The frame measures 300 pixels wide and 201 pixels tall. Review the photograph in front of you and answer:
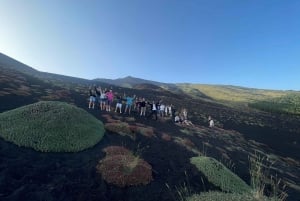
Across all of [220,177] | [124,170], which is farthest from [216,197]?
[124,170]

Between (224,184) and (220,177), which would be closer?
(224,184)

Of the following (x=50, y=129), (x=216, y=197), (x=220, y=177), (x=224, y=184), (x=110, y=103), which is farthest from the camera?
(x=110, y=103)

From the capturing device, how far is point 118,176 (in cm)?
1451

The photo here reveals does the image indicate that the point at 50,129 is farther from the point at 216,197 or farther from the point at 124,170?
the point at 216,197

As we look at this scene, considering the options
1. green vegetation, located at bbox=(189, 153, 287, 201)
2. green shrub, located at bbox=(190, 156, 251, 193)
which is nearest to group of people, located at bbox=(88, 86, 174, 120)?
green vegetation, located at bbox=(189, 153, 287, 201)

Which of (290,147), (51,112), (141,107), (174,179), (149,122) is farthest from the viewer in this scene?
(290,147)

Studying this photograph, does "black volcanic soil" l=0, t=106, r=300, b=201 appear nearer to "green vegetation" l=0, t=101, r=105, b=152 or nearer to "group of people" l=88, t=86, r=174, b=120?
"green vegetation" l=0, t=101, r=105, b=152

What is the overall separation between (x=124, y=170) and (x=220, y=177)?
583 centimetres

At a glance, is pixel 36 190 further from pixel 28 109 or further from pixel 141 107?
pixel 141 107

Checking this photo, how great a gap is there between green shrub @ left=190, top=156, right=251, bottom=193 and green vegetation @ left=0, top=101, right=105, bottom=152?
301 inches

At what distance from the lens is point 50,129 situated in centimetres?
1831

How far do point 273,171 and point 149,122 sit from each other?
47.3 feet

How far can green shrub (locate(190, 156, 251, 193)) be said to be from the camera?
15.6m

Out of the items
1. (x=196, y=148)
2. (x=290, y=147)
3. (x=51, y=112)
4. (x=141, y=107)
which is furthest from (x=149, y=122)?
(x=290, y=147)
